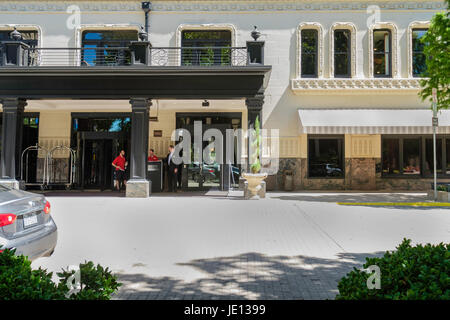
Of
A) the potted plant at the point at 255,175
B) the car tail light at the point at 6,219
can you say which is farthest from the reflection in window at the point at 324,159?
the car tail light at the point at 6,219

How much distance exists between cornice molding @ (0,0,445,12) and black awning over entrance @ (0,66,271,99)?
478 cm

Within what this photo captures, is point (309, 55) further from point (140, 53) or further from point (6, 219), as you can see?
point (6, 219)

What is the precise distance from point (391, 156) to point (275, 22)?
26.6 feet

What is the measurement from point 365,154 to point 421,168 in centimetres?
268

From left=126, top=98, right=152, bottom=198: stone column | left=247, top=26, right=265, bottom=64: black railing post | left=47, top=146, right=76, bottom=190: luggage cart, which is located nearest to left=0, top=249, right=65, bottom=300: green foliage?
left=126, top=98, right=152, bottom=198: stone column

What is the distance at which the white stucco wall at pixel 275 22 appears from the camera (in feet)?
50.3

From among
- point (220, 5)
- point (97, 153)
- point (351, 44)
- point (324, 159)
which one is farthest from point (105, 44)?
point (324, 159)

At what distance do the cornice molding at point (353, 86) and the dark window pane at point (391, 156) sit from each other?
7.65 feet

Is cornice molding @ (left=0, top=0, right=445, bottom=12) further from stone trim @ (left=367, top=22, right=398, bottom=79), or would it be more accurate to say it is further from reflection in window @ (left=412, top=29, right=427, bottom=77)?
reflection in window @ (left=412, top=29, right=427, bottom=77)

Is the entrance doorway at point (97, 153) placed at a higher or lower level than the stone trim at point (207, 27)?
lower

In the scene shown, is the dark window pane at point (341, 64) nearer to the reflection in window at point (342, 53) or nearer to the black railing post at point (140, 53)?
the reflection in window at point (342, 53)

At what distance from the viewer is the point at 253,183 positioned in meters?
11.9

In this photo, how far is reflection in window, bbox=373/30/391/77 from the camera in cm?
1553

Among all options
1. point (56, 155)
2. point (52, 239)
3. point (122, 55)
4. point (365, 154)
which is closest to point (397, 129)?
point (365, 154)
